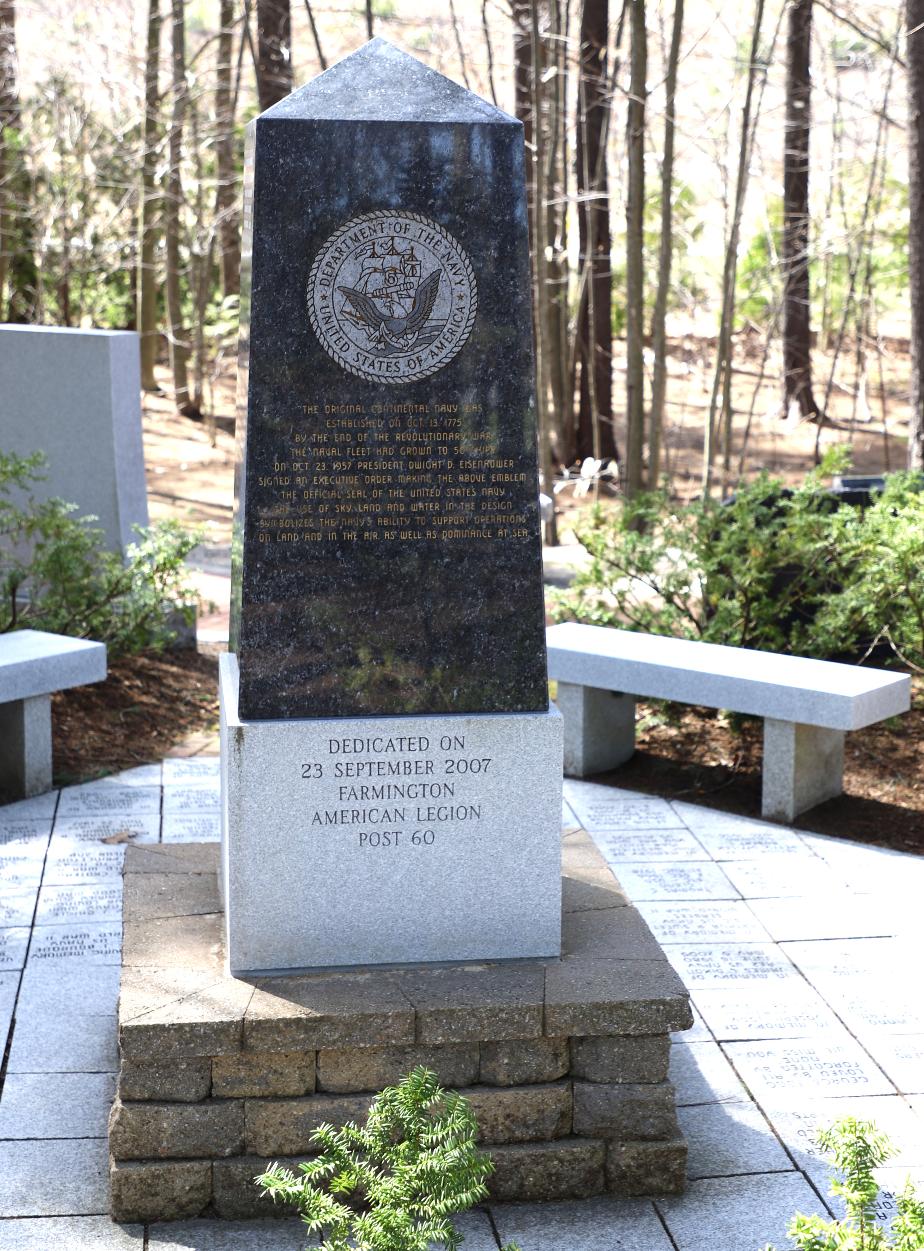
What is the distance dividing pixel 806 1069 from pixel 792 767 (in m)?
2.18

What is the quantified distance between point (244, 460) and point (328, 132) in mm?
804

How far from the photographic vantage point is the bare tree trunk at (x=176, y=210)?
54.8 ft

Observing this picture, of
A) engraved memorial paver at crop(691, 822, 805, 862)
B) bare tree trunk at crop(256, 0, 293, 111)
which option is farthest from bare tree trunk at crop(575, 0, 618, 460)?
engraved memorial paver at crop(691, 822, 805, 862)

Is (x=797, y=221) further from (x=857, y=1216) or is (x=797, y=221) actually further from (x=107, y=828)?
(x=857, y=1216)

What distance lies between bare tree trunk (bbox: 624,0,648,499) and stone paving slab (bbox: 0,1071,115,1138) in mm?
6944

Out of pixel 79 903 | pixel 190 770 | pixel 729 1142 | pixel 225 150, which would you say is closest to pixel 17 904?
pixel 79 903

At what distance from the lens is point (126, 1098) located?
3490 mm

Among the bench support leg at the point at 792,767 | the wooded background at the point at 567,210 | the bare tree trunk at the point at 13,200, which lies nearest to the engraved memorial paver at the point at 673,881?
the bench support leg at the point at 792,767

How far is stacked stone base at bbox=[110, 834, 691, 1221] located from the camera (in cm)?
349

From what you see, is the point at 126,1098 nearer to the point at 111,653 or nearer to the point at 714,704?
the point at 714,704

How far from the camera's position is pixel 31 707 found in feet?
21.1

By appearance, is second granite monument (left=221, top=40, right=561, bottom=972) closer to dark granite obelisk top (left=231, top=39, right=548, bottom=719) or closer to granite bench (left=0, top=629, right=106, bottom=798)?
dark granite obelisk top (left=231, top=39, right=548, bottom=719)

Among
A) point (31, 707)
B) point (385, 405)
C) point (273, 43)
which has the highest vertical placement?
point (273, 43)

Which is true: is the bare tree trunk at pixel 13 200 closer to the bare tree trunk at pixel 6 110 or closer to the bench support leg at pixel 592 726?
the bare tree trunk at pixel 6 110
